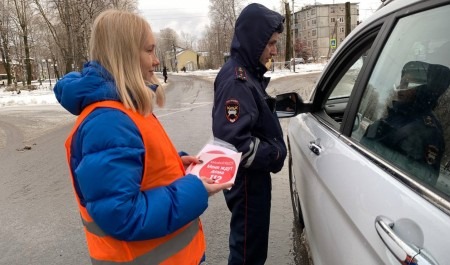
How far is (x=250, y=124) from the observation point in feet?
7.61

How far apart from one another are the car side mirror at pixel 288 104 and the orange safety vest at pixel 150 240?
1314 millimetres

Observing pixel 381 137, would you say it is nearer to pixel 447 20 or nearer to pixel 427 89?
pixel 427 89

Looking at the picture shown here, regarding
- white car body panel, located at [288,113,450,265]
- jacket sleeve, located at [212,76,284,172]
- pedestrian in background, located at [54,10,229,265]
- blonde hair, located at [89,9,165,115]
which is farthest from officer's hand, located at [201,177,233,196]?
jacket sleeve, located at [212,76,284,172]

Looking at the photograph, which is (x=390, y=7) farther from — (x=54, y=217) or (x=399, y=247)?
(x=54, y=217)

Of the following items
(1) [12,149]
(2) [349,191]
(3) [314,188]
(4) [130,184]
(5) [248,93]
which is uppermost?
(5) [248,93]

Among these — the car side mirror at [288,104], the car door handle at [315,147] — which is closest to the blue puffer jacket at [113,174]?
the car door handle at [315,147]

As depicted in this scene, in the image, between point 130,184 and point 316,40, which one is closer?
point 130,184

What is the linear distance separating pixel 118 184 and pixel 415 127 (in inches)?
42.1

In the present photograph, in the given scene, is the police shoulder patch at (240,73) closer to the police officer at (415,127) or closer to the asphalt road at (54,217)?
the police officer at (415,127)

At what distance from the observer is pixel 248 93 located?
234 centimetres

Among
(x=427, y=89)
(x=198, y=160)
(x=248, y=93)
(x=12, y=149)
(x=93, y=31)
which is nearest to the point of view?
(x=427, y=89)

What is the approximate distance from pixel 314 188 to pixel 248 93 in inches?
25.8

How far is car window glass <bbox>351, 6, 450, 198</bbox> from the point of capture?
131cm

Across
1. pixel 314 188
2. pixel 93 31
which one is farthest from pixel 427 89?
pixel 93 31
